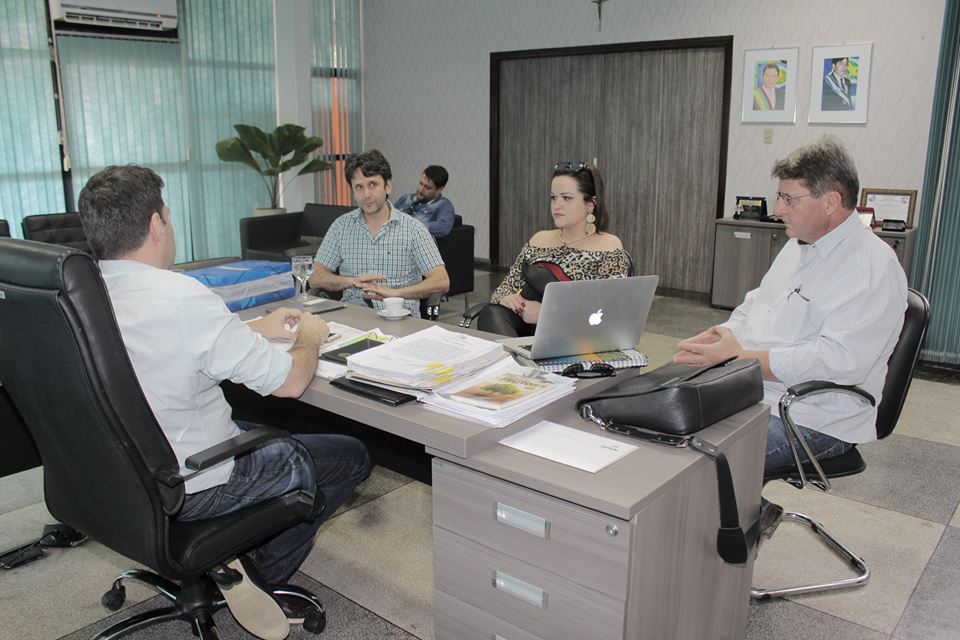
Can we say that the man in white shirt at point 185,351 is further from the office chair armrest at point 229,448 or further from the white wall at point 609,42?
the white wall at point 609,42

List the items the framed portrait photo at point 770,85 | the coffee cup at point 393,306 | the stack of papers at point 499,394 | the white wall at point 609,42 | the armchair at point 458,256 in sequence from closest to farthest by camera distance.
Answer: the stack of papers at point 499,394
the coffee cup at point 393,306
the white wall at point 609,42
the framed portrait photo at point 770,85
the armchair at point 458,256

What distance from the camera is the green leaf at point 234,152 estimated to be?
24.6ft

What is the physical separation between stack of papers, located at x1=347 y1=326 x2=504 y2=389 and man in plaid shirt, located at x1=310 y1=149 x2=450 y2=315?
1.20m

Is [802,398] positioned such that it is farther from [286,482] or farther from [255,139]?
[255,139]

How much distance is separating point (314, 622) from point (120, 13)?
644cm

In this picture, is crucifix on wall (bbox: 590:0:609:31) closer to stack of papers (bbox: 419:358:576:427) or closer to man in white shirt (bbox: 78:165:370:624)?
stack of papers (bbox: 419:358:576:427)

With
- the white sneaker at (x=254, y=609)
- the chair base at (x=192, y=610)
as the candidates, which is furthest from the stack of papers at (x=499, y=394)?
the chair base at (x=192, y=610)

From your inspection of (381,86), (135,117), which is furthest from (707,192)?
(135,117)

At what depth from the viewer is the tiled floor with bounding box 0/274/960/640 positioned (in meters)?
2.34

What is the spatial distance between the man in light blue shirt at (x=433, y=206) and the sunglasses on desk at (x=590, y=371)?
423 centimetres

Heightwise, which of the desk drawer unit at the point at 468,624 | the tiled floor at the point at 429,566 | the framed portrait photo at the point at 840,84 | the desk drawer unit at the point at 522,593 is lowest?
the tiled floor at the point at 429,566

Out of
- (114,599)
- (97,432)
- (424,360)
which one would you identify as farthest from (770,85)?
(97,432)

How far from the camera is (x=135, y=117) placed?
7344 millimetres

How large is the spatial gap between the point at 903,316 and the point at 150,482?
2.03 m
